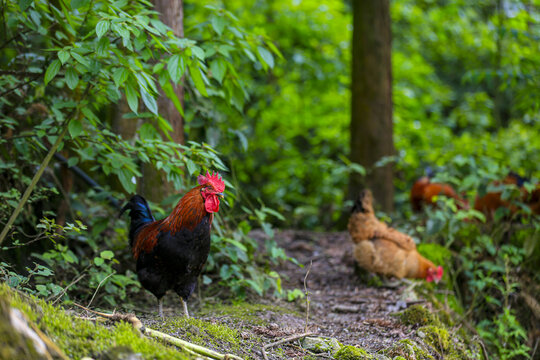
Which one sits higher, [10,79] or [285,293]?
[10,79]

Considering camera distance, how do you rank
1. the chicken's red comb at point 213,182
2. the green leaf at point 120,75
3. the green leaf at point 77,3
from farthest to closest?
the chicken's red comb at point 213,182 < the green leaf at point 77,3 < the green leaf at point 120,75

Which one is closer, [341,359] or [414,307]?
[341,359]

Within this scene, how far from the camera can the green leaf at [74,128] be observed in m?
3.09

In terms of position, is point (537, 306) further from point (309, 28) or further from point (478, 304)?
point (309, 28)

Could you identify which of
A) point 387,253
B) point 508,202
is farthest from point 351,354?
point 508,202

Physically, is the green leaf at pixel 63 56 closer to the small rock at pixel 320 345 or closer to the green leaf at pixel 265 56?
the green leaf at pixel 265 56

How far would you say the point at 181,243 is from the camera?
3.39m

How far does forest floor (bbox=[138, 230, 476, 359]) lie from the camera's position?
3002 mm

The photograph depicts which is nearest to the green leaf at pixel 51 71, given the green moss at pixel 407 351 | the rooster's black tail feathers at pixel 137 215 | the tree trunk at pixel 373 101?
the rooster's black tail feathers at pixel 137 215

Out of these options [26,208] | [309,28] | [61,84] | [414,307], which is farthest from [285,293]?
[309,28]

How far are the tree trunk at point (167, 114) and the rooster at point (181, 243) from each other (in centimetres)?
105

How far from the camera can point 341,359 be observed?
2.91 metres

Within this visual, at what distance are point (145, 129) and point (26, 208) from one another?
1562mm

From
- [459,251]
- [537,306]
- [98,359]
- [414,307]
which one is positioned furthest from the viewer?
[459,251]
